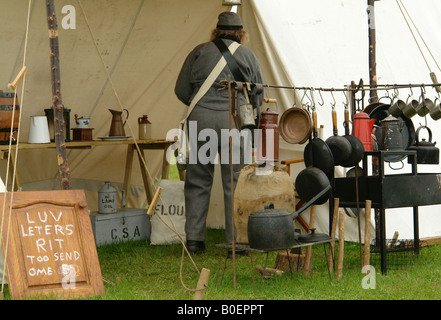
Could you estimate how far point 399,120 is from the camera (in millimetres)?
4422

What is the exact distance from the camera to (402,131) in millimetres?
4645

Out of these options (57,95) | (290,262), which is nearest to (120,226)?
(290,262)

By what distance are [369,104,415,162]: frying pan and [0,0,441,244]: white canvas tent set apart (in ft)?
2.42

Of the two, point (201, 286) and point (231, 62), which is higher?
point (231, 62)

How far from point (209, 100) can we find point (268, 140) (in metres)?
1.23

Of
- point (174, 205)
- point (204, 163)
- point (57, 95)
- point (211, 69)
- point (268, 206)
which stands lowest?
point (174, 205)

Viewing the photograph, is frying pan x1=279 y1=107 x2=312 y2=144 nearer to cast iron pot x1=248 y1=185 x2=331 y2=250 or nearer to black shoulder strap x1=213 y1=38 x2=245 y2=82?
cast iron pot x1=248 y1=185 x2=331 y2=250

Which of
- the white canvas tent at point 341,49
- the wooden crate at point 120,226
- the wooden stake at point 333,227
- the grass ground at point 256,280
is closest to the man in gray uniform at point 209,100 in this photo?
the grass ground at point 256,280

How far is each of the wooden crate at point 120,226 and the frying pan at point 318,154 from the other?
203 cm

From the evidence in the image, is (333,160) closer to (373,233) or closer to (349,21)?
(373,233)

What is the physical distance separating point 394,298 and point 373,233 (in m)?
1.61

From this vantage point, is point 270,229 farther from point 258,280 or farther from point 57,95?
point 57,95

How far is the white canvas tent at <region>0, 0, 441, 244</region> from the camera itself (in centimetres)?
554

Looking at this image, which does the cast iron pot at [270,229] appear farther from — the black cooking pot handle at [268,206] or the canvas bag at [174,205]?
the canvas bag at [174,205]
